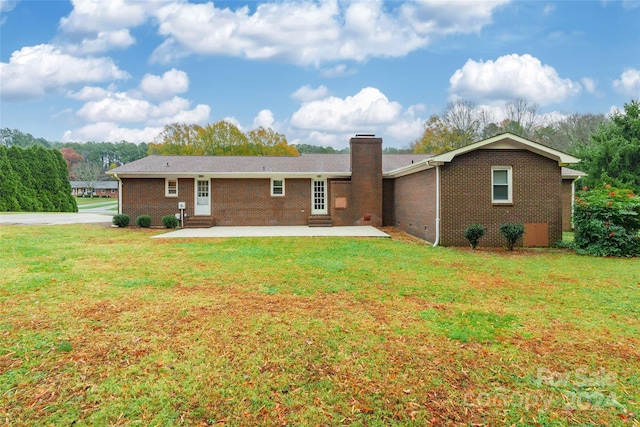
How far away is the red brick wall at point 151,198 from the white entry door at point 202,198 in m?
0.34

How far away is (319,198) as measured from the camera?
18.5 m

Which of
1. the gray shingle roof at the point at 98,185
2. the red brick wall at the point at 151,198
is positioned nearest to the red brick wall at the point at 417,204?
the red brick wall at the point at 151,198

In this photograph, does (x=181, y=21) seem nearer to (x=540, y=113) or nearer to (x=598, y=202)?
(x=598, y=202)

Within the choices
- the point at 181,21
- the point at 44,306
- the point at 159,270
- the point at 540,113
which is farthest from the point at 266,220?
the point at 540,113

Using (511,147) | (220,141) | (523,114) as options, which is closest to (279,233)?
(511,147)

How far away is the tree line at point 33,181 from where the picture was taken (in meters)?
31.0

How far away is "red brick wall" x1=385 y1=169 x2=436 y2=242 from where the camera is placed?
12.4 metres

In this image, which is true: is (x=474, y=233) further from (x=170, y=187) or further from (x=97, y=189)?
(x=97, y=189)

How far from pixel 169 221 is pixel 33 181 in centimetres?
2574

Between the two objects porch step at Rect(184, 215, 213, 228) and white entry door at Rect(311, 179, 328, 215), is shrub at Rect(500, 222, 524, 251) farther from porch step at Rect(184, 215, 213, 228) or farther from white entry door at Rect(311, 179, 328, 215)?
porch step at Rect(184, 215, 213, 228)

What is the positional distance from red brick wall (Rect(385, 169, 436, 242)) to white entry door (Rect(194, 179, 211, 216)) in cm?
981

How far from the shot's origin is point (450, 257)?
934 cm

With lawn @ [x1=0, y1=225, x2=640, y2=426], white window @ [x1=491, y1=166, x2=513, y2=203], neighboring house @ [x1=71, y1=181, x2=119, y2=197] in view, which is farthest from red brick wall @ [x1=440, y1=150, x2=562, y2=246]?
neighboring house @ [x1=71, y1=181, x2=119, y2=197]

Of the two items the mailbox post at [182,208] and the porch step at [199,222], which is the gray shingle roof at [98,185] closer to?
the mailbox post at [182,208]
